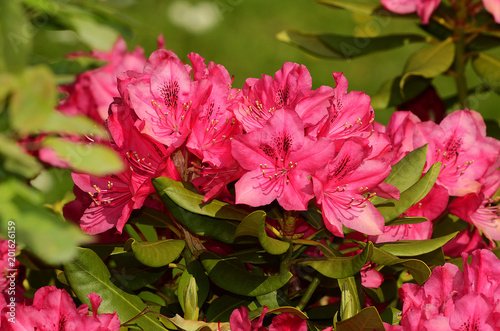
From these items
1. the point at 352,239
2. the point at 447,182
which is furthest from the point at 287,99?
the point at 447,182

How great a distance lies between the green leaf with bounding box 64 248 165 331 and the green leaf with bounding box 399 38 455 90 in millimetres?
988

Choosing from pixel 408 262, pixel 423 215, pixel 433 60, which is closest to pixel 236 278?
pixel 408 262

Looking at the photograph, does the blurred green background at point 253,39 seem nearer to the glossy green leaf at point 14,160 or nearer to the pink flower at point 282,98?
the pink flower at point 282,98

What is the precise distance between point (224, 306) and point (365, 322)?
257 millimetres

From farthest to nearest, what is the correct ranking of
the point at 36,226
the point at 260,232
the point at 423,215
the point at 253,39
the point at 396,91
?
the point at 253,39 < the point at 396,91 < the point at 423,215 < the point at 260,232 < the point at 36,226

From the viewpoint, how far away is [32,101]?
71cm

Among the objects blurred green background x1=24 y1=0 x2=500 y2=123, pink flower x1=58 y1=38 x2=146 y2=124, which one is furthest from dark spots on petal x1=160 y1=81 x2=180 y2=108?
blurred green background x1=24 y1=0 x2=500 y2=123

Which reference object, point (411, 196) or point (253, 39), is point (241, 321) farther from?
point (253, 39)

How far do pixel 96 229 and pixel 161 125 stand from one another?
0.21 metres

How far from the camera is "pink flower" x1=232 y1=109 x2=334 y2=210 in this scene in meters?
1.05

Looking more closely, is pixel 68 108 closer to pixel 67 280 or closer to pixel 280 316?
pixel 67 280

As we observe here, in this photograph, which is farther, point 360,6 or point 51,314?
point 360,6

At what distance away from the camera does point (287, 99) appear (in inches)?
45.1

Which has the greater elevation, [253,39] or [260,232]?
[260,232]
